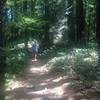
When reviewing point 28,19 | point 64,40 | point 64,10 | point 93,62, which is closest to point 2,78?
point 93,62

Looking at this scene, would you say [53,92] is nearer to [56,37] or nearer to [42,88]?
[42,88]

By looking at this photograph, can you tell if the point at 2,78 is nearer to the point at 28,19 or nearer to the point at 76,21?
the point at 28,19

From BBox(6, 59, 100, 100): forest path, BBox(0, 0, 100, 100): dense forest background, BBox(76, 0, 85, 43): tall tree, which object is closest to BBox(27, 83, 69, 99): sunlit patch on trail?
BBox(6, 59, 100, 100): forest path

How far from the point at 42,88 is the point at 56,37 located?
1407 cm

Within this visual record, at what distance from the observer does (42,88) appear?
11.8 meters

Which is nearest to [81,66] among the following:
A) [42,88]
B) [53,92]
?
[42,88]

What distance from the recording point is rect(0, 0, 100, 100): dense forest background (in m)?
13.1

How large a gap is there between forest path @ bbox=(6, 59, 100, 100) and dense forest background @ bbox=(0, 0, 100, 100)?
0.64 meters

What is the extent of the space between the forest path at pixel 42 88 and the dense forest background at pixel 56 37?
0.64 meters

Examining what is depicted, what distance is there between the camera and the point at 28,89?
11.8 meters

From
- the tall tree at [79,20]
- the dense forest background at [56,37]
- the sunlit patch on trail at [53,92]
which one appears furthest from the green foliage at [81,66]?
the tall tree at [79,20]

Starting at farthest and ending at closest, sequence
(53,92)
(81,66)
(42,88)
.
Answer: (81,66) < (42,88) < (53,92)

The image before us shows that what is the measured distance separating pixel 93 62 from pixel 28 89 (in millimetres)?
4336

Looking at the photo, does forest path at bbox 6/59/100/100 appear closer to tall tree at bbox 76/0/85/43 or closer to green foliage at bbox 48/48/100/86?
→ green foliage at bbox 48/48/100/86
